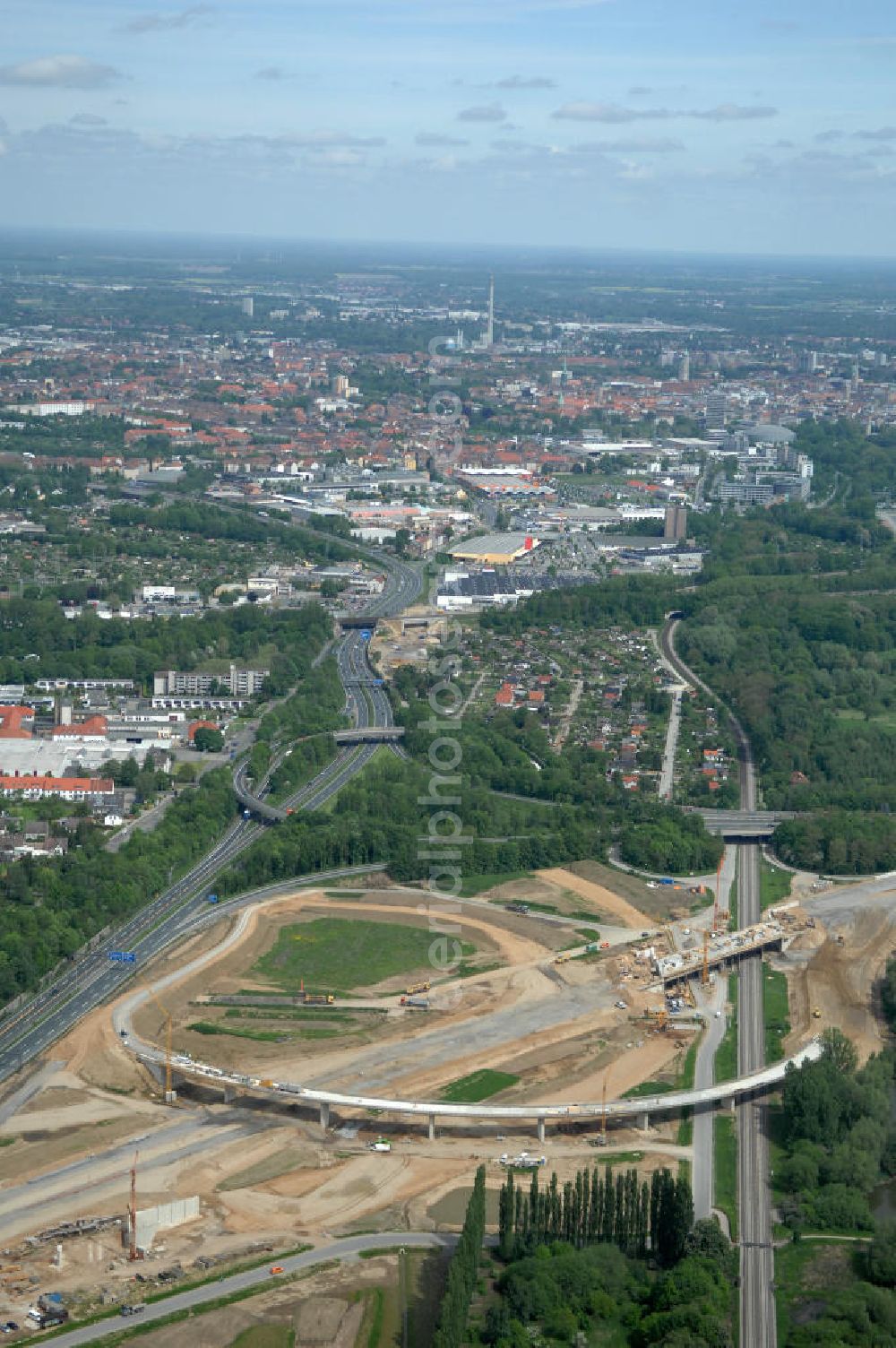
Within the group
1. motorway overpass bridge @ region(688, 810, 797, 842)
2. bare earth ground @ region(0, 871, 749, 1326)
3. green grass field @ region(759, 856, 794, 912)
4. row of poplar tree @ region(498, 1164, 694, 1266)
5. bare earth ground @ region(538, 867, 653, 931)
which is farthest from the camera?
motorway overpass bridge @ region(688, 810, 797, 842)

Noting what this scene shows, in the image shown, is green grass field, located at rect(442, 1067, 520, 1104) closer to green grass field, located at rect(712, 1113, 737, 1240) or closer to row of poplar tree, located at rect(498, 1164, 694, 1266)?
green grass field, located at rect(712, 1113, 737, 1240)

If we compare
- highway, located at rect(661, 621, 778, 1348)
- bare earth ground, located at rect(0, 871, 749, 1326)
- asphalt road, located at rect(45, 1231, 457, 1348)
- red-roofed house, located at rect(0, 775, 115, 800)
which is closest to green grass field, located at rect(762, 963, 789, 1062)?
highway, located at rect(661, 621, 778, 1348)

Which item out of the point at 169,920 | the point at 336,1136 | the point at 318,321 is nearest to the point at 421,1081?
the point at 336,1136

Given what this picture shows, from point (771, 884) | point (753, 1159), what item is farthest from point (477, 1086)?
point (771, 884)

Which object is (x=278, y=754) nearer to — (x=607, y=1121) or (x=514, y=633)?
(x=514, y=633)

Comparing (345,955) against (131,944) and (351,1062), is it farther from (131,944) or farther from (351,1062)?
(351,1062)

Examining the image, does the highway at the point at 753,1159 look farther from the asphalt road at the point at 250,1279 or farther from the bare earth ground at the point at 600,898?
the asphalt road at the point at 250,1279
